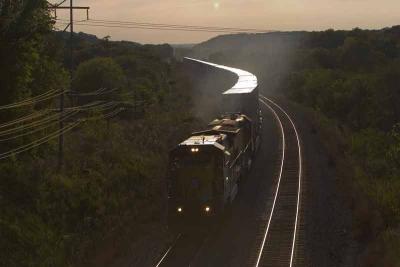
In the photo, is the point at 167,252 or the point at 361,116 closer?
the point at 167,252

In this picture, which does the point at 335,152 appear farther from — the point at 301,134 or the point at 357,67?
the point at 357,67

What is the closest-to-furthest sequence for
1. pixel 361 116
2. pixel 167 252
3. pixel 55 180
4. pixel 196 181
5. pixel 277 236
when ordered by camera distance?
pixel 167 252, pixel 196 181, pixel 277 236, pixel 55 180, pixel 361 116

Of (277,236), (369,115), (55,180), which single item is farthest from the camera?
(369,115)

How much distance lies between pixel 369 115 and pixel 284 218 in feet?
171

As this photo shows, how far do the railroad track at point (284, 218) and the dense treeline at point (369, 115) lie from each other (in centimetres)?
286

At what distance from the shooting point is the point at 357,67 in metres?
137

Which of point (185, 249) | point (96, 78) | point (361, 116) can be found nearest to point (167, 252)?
point (185, 249)

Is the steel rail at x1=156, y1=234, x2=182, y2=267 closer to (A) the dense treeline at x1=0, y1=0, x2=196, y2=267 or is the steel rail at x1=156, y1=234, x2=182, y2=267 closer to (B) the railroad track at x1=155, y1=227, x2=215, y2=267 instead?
(B) the railroad track at x1=155, y1=227, x2=215, y2=267

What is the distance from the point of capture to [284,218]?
81.1ft

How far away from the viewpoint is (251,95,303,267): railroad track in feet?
65.0

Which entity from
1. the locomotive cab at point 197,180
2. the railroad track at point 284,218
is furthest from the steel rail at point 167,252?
the railroad track at point 284,218

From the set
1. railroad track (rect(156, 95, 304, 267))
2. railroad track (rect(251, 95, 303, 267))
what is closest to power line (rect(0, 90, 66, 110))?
railroad track (rect(156, 95, 304, 267))

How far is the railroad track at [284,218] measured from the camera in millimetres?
19812

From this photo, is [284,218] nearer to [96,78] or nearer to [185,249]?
[185,249]
